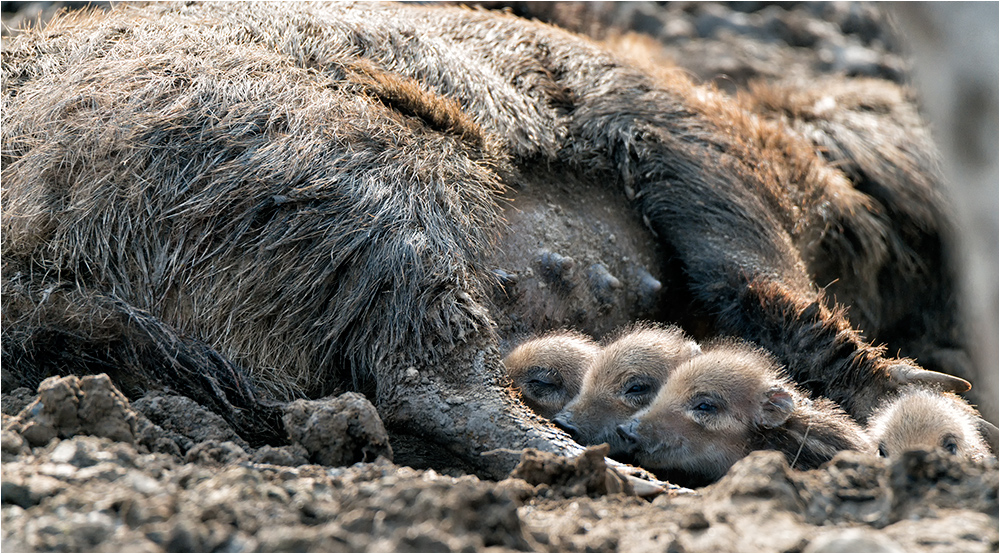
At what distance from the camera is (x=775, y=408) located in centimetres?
322

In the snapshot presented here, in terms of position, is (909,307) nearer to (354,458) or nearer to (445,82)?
(445,82)

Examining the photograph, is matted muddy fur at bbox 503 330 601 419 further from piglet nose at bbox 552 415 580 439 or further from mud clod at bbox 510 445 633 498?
mud clod at bbox 510 445 633 498

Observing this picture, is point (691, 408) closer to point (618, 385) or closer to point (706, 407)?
point (706, 407)

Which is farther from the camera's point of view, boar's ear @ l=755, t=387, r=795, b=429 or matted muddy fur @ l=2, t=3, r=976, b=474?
boar's ear @ l=755, t=387, r=795, b=429

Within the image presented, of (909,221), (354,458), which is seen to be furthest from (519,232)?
(909,221)

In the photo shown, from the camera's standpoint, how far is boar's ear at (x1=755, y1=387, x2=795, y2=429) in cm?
320

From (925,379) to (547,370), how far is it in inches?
57.2

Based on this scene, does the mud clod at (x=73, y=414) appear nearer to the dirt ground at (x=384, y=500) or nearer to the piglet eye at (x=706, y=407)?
the dirt ground at (x=384, y=500)

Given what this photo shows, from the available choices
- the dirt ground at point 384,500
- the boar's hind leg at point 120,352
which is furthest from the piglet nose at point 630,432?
the boar's hind leg at point 120,352

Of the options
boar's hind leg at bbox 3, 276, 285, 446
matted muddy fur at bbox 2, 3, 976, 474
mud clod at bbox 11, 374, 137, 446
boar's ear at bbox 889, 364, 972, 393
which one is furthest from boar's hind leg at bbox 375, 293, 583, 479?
boar's ear at bbox 889, 364, 972, 393

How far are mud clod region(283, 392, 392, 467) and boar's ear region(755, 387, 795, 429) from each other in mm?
1354

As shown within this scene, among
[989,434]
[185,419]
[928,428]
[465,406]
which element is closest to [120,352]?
[185,419]

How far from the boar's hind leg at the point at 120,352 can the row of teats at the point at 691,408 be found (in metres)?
0.93

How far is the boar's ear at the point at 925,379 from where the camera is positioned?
3.52m
